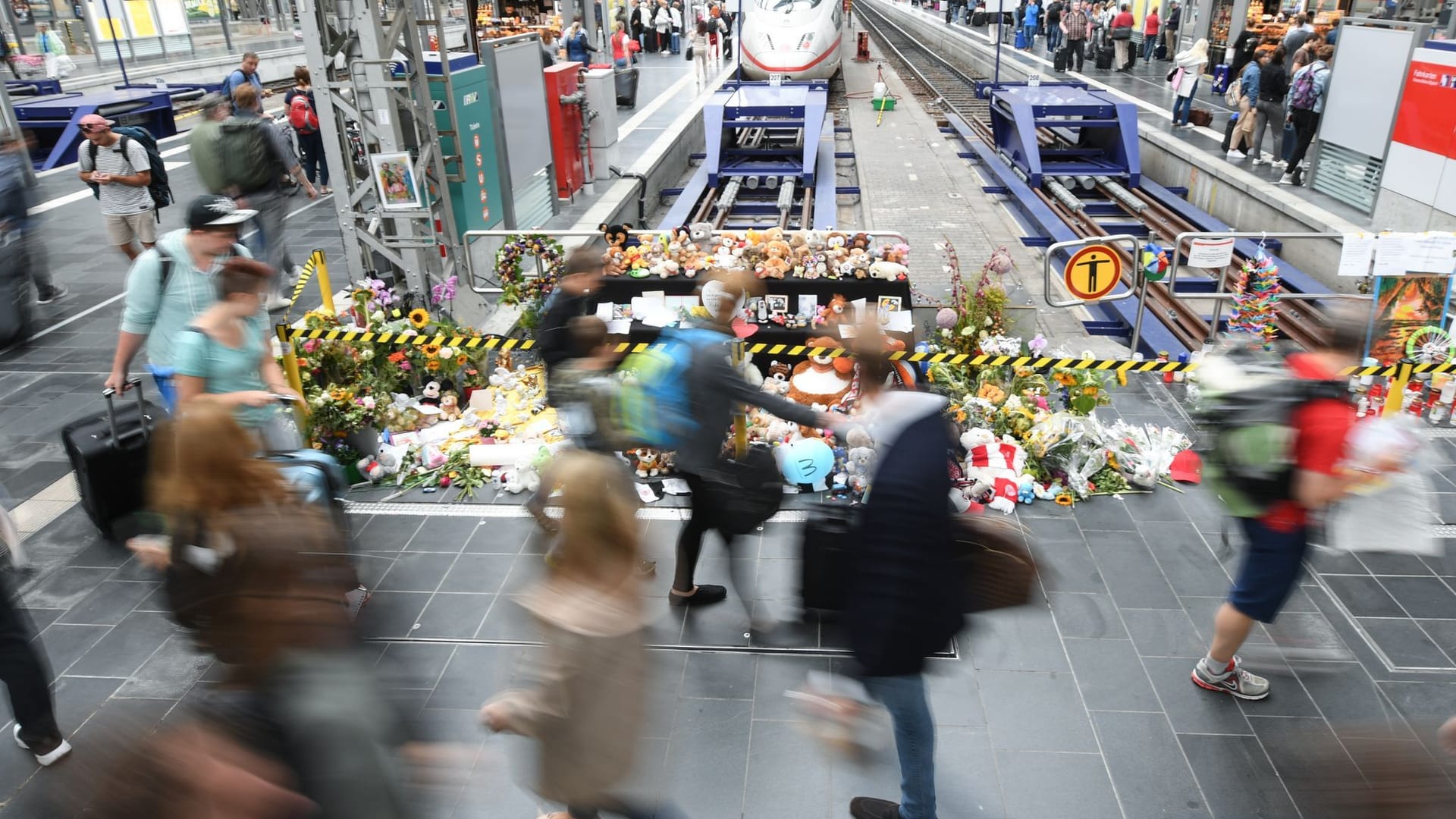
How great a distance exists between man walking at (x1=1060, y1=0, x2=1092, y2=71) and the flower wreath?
69.9 ft

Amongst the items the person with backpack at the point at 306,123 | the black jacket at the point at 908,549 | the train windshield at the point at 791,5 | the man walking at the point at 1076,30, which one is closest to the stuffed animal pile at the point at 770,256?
the black jacket at the point at 908,549

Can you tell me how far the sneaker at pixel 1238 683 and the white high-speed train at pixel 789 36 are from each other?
1814 cm

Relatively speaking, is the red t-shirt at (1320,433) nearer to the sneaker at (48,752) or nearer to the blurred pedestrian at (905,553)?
the blurred pedestrian at (905,553)

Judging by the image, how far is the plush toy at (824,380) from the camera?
6.20 meters

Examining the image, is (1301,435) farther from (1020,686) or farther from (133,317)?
(133,317)

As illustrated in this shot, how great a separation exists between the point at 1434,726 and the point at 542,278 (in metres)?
6.40

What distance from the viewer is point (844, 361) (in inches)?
240

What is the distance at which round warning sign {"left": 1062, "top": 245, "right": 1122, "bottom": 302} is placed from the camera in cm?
666

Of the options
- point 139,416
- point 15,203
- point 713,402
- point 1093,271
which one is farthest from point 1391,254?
point 15,203

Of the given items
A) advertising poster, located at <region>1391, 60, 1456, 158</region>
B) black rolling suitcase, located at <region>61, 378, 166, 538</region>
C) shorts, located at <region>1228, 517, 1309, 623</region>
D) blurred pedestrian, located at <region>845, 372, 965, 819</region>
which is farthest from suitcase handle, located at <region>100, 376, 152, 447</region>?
advertising poster, located at <region>1391, 60, 1456, 158</region>

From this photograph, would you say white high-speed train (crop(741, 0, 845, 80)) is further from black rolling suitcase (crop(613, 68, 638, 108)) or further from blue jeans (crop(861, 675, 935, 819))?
blue jeans (crop(861, 675, 935, 819))

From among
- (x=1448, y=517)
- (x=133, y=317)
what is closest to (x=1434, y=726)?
(x=1448, y=517)

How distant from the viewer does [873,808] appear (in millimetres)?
3297

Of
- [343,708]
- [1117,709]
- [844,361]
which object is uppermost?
[343,708]
